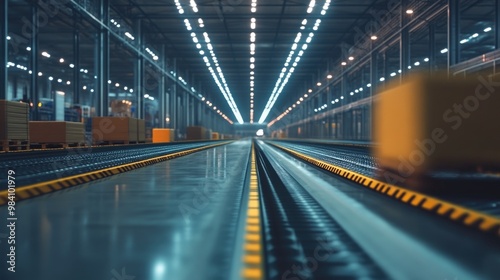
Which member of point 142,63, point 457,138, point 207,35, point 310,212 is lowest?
point 310,212

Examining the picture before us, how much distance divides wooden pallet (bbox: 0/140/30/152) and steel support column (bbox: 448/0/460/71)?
55.3 feet

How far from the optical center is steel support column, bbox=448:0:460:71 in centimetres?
1792

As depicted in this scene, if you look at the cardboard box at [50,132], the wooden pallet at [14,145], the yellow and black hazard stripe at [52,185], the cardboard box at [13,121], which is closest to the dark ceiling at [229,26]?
the cardboard box at [50,132]

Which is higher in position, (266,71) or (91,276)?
(266,71)

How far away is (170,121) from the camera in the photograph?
43344 mm

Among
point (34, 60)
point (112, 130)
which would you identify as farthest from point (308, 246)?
point (112, 130)

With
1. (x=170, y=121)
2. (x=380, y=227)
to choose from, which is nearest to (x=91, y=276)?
(x=380, y=227)

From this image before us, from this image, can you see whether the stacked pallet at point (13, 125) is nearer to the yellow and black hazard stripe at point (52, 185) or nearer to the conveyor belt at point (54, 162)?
the conveyor belt at point (54, 162)

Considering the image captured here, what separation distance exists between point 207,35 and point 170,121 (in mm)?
11956

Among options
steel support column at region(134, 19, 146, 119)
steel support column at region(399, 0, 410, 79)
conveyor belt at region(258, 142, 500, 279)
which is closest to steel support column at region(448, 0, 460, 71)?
steel support column at region(399, 0, 410, 79)

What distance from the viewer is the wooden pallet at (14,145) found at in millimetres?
14469

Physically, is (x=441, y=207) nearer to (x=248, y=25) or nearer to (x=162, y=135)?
(x=248, y=25)

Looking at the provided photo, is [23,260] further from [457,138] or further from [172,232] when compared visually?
[457,138]

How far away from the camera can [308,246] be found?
4.40 meters
